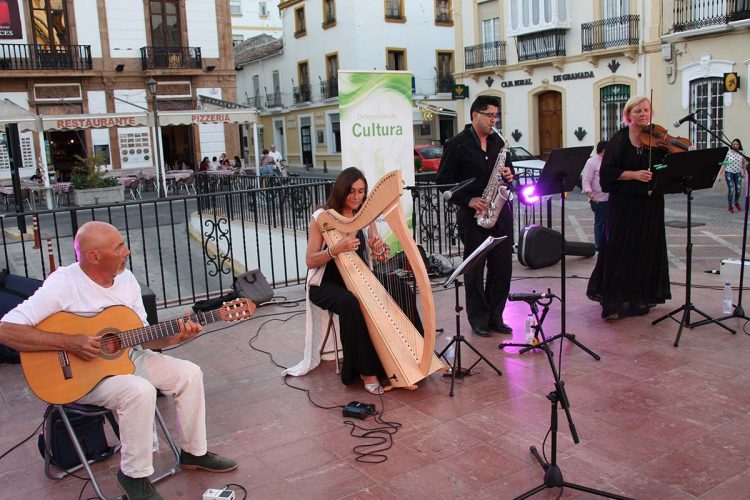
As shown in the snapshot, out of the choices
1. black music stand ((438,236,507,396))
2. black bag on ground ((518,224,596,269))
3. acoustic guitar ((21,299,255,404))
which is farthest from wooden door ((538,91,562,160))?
acoustic guitar ((21,299,255,404))

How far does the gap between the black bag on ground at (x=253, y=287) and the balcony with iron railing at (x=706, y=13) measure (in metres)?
16.8

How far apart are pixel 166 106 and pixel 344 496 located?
27701 mm

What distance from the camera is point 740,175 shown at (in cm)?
1448

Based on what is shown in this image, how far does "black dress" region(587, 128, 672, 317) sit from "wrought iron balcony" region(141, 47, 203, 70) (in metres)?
25.7

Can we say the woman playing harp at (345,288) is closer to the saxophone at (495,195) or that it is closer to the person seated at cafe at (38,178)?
the saxophone at (495,195)

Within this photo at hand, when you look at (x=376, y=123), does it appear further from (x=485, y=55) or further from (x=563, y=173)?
(x=485, y=55)

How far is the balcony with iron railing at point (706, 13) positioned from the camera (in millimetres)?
18656

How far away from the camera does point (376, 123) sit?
8391 mm

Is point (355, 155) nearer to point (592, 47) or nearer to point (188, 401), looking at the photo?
point (188, 401)

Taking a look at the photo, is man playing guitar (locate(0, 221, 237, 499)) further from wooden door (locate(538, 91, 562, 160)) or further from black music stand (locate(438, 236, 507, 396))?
wooden door (locate(538, 91, 562, 160))

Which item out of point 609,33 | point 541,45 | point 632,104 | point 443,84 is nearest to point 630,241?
point 632,104

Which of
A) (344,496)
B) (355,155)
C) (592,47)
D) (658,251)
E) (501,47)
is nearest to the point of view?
(344,496)

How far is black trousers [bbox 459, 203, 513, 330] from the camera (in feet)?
18.7

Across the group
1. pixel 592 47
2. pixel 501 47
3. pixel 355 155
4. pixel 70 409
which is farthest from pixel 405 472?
pixel 501 47
